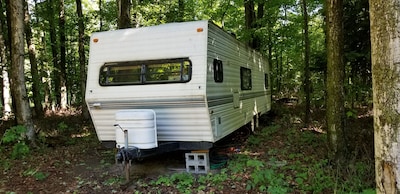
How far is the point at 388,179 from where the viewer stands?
2.53m

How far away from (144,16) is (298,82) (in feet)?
31.7

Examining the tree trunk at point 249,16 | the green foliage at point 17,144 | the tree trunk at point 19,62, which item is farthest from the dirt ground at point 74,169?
the tree trunk at point 249,16

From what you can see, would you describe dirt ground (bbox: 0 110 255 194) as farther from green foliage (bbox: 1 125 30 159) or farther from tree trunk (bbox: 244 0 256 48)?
tree trunk (bbox: 244 0 256 48)

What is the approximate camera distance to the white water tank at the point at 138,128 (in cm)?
577

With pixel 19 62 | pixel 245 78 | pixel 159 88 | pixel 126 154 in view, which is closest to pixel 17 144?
pixel 19 62

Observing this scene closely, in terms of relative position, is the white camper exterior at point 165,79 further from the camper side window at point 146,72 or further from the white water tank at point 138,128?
the white water tank at point 138,128

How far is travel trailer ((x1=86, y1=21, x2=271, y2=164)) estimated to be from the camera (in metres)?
5.79

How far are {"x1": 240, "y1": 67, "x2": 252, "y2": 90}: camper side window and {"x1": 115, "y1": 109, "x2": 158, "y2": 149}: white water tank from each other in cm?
323

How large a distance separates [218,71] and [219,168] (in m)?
1.86

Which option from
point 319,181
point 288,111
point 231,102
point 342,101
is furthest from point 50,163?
point 288,111

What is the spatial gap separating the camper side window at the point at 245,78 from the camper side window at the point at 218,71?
1802 mm

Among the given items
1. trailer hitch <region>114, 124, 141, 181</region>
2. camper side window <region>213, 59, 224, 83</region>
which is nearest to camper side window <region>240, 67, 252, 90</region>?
camper side window <region>213, 59, 224, 83</region>

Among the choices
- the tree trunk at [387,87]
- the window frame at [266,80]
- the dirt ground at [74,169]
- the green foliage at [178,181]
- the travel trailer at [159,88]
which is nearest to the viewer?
the tree trunk at [387,87]

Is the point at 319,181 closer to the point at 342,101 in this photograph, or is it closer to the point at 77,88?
the point at 342,101
